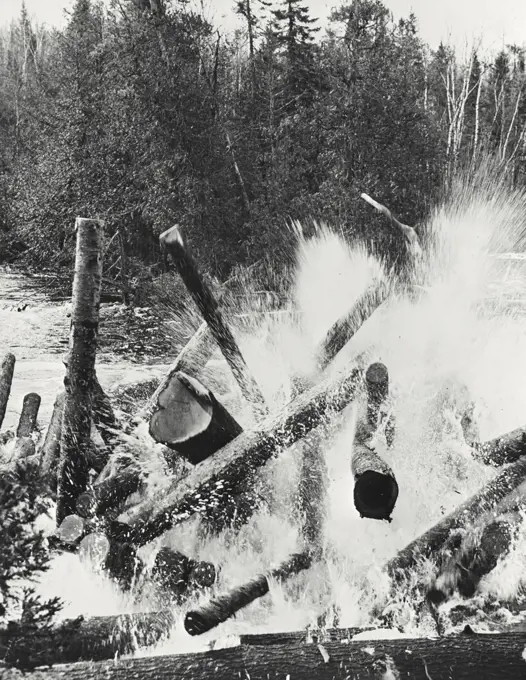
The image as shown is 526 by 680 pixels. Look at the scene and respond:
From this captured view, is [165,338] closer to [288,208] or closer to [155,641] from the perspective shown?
[288,208]

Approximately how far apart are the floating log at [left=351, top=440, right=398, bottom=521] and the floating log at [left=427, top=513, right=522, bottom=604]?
0.39m

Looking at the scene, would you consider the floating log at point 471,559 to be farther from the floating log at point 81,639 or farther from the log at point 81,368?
the log at point 81,368

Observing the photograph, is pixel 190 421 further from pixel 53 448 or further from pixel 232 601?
pixel 53 448

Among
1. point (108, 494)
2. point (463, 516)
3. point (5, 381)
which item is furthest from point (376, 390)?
point (5, 381)

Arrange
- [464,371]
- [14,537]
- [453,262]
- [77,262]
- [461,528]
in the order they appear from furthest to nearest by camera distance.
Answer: [453,262], [464,371], [77,262], [461,528], [14,537]

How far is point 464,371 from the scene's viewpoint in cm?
510

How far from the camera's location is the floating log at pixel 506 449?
11.4 ft

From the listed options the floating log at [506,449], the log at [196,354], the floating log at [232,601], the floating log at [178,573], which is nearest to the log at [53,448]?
the log at [196,354]

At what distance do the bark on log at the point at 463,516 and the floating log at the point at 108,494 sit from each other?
1.45 m

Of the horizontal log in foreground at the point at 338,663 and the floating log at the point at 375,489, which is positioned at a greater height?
the floating log at the point at 375,489

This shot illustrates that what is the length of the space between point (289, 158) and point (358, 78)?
2.92 m

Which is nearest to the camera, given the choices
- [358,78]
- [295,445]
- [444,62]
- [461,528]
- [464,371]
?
[461,528]

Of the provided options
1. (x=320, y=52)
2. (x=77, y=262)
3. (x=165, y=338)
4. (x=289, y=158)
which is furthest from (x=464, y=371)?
(x=320, y=52)

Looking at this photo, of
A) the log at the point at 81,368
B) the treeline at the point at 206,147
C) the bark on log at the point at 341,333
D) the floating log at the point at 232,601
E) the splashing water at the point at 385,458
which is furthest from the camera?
the treeline at the point at 206,147
